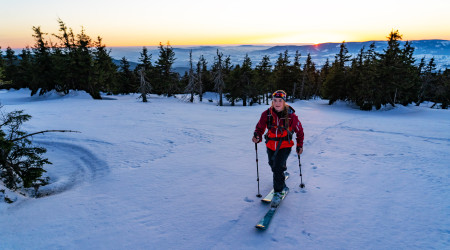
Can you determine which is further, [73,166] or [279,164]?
[73,166]

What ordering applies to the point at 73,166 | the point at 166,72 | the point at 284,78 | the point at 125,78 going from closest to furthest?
1. the point at 73,166
2. the point at 166,72
3. the point at 284,78
4. the point at 125,78

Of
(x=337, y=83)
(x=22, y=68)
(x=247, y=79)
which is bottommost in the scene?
(x=337, y=83)

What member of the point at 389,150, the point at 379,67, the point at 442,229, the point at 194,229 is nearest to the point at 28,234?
the point at 194,229

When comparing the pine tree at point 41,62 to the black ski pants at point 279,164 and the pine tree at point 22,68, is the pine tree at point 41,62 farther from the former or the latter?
the black ski pants at point 279,164

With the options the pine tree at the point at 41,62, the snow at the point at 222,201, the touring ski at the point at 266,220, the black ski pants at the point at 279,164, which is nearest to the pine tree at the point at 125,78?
the pine tree at the point at 41,62

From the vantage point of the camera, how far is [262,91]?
41094 millimetres

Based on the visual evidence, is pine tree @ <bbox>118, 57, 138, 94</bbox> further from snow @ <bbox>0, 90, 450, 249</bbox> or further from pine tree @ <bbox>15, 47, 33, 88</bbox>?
snow @ <bbox>0, 90, 450, 249</bbox>

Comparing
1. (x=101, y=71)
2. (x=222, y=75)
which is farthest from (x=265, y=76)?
(x=101, y=71)

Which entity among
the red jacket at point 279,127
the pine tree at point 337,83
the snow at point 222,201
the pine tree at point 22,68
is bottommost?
the snow at point 222,201

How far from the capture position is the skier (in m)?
4.57

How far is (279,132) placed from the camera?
4.60 metres

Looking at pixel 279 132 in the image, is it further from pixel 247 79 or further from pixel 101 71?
pixel 101 71

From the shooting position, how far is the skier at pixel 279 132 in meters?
4.57

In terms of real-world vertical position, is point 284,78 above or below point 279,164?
above
